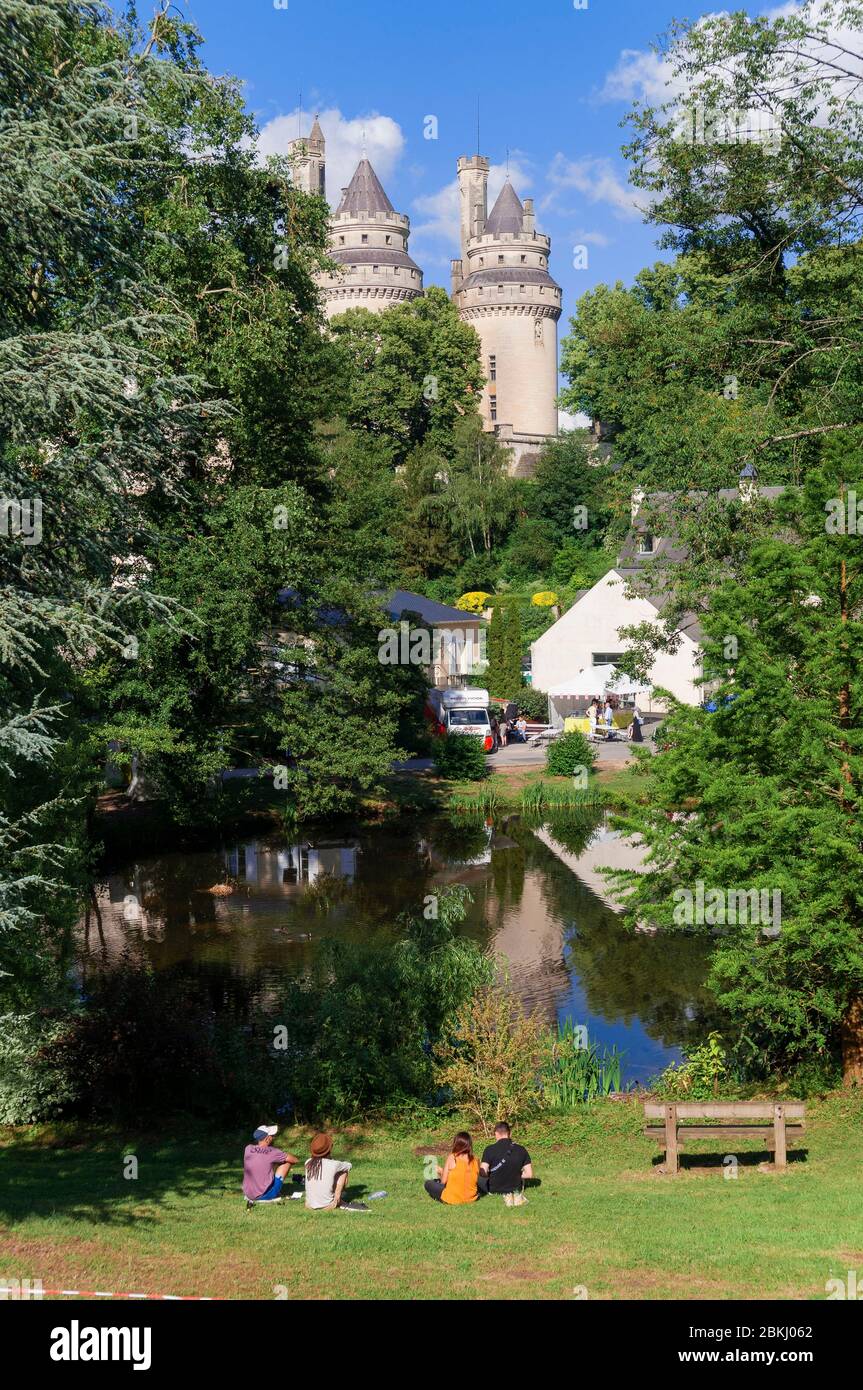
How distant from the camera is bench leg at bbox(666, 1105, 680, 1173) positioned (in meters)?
12.3

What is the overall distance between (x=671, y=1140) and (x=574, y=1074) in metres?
3.69

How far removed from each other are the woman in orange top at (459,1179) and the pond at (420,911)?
5.32 m

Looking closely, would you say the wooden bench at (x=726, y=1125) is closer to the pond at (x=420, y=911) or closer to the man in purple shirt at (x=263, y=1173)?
the man in purple shirt at (x=263, y=1173)

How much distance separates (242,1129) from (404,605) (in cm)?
3337

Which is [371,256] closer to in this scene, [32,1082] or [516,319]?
[516,319]

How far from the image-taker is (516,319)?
98375 mm

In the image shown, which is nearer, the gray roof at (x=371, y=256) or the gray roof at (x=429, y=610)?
the gray roof at (x=429, y=610)

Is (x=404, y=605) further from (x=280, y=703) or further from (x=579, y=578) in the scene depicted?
(x=579, y=578)

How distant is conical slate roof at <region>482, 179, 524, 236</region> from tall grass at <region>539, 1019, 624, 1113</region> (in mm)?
91327

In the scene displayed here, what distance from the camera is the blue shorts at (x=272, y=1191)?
1151cm

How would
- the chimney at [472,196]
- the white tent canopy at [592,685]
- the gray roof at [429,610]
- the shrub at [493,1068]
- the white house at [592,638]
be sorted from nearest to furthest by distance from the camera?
the shrub at [493,1068] → the white tent canopy at [592,685] → the white house at [592,638] → the gray roof at [429,610] → the chimney at [472,196]

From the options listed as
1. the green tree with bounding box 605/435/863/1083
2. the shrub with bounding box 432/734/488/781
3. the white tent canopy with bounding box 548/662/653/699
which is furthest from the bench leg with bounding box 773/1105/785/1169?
the white tent canopy with bounding box 548/662/653/699

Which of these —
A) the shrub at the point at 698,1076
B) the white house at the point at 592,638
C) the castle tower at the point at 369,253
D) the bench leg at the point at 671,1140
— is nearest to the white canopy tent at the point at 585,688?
the white house at the point at 592,638

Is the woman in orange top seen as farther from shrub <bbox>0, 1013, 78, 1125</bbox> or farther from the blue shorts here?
shrub <bbox>0, 1013, 78, 1125</bbox>
